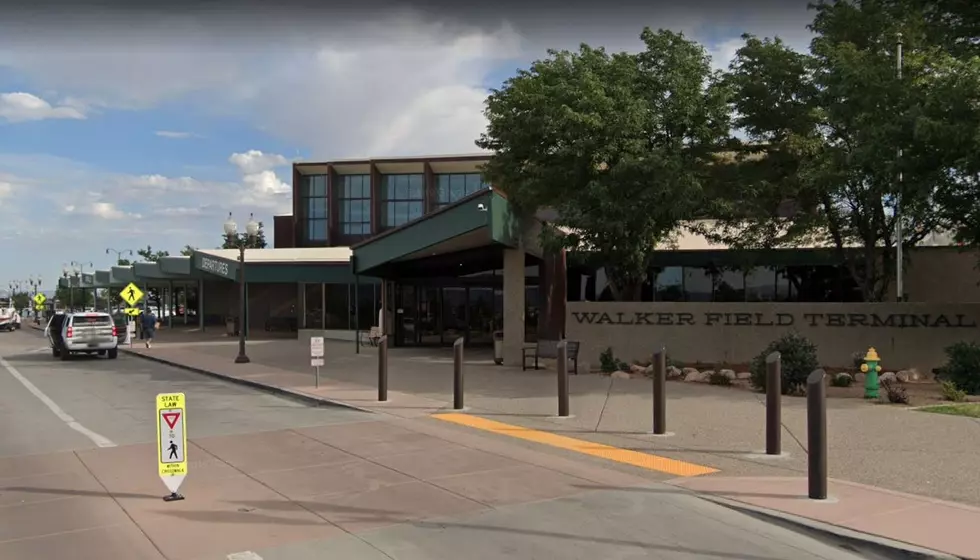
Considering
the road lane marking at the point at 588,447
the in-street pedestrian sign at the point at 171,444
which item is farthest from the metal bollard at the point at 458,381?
the in-street pedestrian sign at the point at 171,444

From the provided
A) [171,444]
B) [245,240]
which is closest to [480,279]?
[171,444]

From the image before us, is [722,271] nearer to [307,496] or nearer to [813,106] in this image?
[813,106]

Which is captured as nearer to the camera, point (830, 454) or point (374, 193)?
point (830, 454)

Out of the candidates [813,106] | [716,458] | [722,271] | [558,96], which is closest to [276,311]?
[722,271]

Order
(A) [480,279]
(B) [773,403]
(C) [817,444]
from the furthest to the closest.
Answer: (A) [480,279] < (B) [773,403] < (C) [817,444]

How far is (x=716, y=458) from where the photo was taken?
8.74 m

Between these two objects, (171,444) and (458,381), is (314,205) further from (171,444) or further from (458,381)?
(171,444)

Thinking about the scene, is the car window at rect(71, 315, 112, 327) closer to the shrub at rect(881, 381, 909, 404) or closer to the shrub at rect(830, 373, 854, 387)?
the shrub at rect(830, 373, 854, 387)

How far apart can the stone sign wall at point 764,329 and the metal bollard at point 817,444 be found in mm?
11526

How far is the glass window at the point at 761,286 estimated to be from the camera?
1011 inches

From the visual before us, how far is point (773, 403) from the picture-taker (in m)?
8.57

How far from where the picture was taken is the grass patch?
11.0 meters

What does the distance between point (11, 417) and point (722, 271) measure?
819 inches

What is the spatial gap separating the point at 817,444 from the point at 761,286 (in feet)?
65.6
